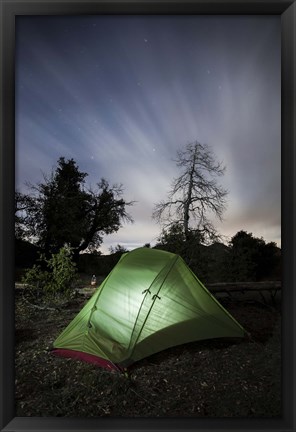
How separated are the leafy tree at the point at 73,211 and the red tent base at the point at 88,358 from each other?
0.68 m

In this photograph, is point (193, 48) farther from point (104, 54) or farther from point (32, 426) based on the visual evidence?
point (32, 426)

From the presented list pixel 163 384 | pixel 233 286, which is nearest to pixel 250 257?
pixel 233 286

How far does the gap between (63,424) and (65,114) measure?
5.35 feet

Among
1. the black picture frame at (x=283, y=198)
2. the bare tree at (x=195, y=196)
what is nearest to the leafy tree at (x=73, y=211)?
the bare tree at (x=195, y=196)

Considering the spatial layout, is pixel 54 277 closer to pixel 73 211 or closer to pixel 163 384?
pixel 73 211

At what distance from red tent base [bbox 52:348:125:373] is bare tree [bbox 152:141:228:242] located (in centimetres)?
95

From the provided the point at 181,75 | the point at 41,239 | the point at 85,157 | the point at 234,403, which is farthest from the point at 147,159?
the point at 234,403

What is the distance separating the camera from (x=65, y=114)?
183 cm

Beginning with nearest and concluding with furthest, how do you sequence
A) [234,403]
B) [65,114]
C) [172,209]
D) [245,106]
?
[234,403]
[245,106]
[65,114]
[172,209]

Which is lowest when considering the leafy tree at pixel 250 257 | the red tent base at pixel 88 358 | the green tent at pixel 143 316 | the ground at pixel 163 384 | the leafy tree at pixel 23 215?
the ground at pixel 163 384

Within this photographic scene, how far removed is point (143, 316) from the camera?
5.21 ft

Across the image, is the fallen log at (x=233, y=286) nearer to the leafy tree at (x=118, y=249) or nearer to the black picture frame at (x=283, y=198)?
the leafy tree at (x=118, y=249)

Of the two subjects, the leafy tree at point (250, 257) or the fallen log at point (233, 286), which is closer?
the leafy tree at point (250, 257)

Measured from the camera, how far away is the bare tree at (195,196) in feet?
6.69
